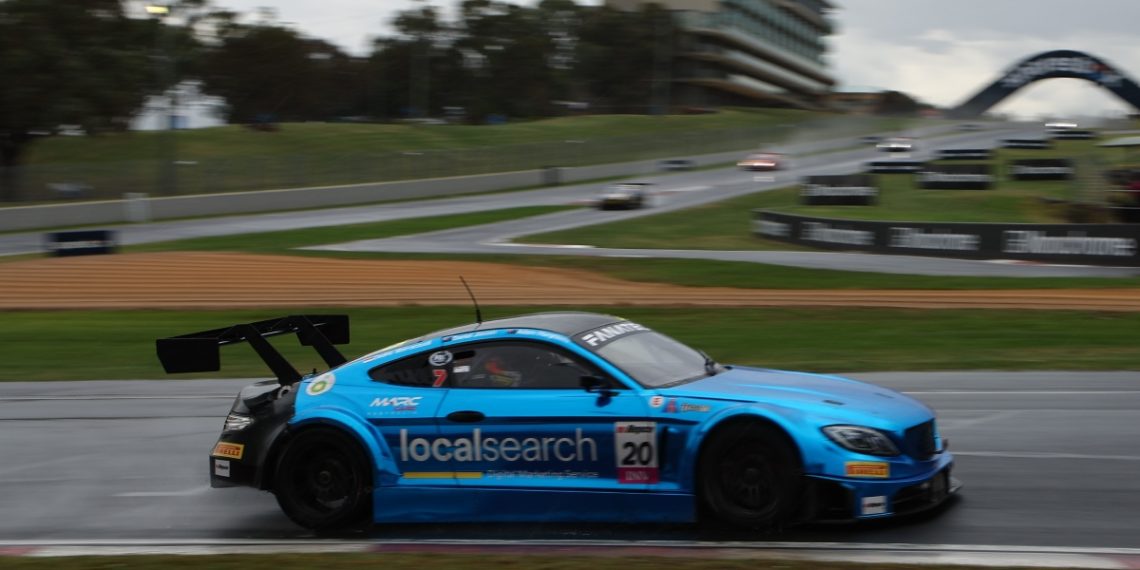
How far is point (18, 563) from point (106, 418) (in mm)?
5050

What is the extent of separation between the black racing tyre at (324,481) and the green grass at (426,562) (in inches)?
23.5

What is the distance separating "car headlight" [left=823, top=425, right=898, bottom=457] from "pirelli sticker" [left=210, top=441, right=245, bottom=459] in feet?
12.3

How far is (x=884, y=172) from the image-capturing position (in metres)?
55.3

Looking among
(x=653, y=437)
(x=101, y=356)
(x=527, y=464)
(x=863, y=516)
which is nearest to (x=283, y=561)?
(x=527, y=464)

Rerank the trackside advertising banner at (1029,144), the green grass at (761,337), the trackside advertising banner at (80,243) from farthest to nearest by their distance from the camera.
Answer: the trackside advertising banner at (1029,144), the trackside advertising banner at (80,243), the green grass at (761,337)

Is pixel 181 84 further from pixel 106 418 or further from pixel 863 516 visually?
pixel 863 516

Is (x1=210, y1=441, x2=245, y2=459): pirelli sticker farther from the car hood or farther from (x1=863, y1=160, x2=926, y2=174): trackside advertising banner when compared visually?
(x1=863, y1=160, x2=926, y2=174): trackside advertising banner

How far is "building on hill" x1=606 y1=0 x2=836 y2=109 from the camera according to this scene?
12025 centimetres

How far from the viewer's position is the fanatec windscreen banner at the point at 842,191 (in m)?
39.0

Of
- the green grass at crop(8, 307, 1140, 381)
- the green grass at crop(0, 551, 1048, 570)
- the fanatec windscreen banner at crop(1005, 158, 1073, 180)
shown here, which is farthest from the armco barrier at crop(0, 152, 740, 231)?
the green grass at crop(0, 551, 1048, 570)

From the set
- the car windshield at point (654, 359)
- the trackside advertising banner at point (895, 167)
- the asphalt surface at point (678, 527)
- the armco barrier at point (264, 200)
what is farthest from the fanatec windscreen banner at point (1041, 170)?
the car windshield at point (654, 359)

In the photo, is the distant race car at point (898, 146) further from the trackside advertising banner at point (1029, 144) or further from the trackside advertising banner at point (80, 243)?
the trackside advertising banner at point (80, 243)

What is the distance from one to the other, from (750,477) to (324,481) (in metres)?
2.73

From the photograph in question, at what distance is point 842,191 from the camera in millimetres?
39438
